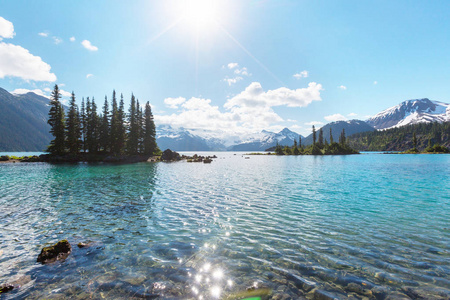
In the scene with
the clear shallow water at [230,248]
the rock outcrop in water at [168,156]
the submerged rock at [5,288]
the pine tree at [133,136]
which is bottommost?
the clear shallow water at [230,248]

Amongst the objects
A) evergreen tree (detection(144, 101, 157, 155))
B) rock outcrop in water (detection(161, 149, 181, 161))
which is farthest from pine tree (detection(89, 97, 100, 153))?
rock outcrop in water (detection(161, 149, 181, 161))

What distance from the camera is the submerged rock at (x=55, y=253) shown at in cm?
977

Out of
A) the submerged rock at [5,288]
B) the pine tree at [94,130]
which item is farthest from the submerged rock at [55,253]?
the pine tree at [94,130]

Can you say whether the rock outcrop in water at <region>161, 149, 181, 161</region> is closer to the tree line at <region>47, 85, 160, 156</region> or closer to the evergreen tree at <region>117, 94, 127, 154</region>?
the tree line at <region>47, 85, 160, 156</region>

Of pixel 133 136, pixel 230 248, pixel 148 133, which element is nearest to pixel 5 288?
pixel 230 248

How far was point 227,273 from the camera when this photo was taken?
8.73 metres

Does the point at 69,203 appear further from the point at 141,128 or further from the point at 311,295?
the point at 141,128

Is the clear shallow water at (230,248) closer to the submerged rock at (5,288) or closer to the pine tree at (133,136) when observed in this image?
the submerged rock at (5,288)

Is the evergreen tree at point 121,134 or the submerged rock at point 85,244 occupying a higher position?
the evergreen tree at point 121,134

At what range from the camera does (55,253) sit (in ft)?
33.4

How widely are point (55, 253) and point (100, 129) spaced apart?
9649cm

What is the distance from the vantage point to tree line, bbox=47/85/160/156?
84.1 metres

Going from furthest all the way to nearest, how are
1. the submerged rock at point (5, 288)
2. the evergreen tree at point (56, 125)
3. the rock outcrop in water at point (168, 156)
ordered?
the rock outcrop in water at point (168, 156) → the evergreen tree at point (56, 125) → the submerged rock at point (5, 288)

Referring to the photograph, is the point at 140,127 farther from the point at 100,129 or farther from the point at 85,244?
the point at 85,244
